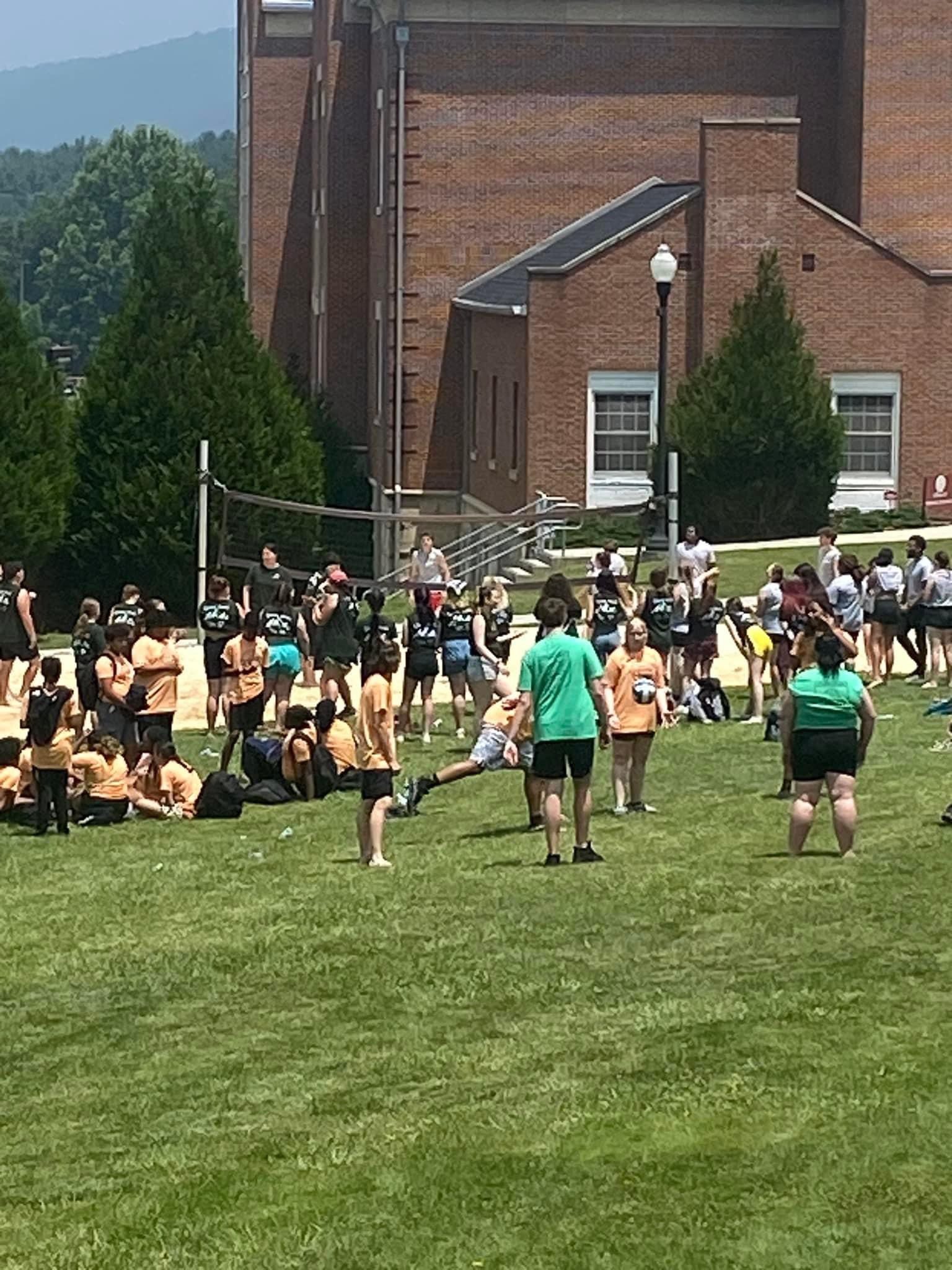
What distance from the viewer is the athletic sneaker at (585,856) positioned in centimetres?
1719

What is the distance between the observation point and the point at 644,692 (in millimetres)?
19125

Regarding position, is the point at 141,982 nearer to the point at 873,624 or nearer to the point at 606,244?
the point at 873,624

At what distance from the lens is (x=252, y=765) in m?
22.3

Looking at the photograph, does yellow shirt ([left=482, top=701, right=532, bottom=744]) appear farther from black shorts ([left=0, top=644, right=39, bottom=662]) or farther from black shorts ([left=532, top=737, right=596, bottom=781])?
black shorts ([left=0, top=644, right=39, bottom=662])

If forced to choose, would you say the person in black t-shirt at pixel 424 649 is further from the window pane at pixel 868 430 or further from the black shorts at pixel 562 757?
the window pane at pixel 868 430

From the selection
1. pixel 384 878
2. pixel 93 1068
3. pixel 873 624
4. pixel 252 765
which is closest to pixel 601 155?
pixel 873 624

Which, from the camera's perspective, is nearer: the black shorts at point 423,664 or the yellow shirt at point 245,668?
the yellow shirt at point 245,668

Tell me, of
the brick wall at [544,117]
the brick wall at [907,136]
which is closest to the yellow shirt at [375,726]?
the brick wall at [907,136]

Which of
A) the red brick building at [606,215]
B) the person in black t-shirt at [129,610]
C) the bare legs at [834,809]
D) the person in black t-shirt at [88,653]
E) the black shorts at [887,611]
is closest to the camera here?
the bare legs at [834,809]

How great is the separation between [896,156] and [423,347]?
1004 centimetres

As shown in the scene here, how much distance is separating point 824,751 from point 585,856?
5.92 ft

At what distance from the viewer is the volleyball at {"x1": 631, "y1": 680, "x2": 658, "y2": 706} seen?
19125 mm

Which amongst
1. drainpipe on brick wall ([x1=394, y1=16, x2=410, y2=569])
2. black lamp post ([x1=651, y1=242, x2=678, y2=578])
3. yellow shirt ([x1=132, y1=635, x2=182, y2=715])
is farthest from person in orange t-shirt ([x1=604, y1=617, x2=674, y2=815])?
drainpipe on brick wall ([x1=394, y1=16, x2=410, y2=569])

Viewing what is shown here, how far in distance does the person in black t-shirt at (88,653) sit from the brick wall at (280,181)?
126 ft
